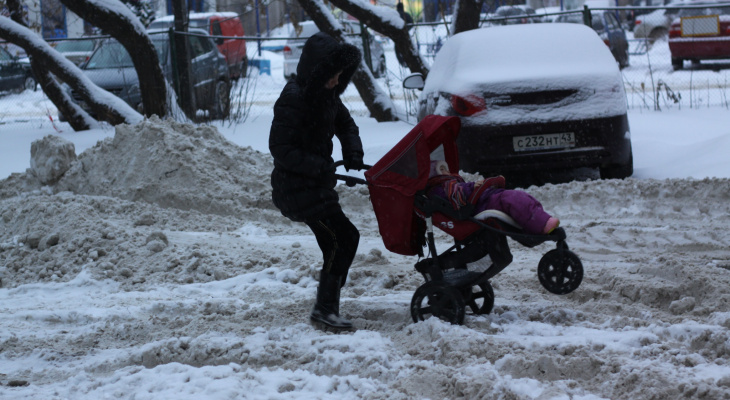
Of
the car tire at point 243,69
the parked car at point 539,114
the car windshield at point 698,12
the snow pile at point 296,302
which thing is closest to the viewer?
the snow pile at point 296,302

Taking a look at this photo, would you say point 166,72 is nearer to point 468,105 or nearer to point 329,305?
point 468,105

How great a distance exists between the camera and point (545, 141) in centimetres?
768

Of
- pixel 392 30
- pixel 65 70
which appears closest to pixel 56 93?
pixel 65 70

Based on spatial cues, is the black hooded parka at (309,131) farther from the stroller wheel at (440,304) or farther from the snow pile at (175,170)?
the snow pile at (175,170)

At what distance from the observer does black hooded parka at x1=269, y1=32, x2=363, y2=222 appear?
434 centimetres

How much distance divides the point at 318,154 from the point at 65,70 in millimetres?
10017

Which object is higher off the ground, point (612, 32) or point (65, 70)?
point (612, 32)

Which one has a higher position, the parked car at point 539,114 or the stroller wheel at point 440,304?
the parked car at point 539,114

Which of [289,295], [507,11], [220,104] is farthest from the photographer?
[507,11]

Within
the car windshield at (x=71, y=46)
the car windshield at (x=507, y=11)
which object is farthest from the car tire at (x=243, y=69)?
the car windshield at (x=507, y=11)

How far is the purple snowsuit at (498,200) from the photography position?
13.5ft

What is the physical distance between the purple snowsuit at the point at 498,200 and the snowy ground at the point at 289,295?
59cm

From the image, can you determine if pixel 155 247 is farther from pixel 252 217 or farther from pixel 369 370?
pixel 369 370

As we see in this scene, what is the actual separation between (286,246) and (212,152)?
256 centimetres
